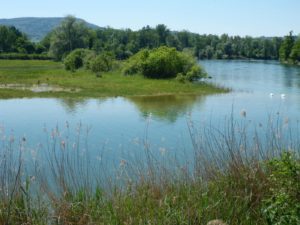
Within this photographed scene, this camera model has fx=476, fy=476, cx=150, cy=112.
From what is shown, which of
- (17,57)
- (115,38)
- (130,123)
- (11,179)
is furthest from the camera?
(115,38)

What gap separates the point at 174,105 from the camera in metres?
25.5

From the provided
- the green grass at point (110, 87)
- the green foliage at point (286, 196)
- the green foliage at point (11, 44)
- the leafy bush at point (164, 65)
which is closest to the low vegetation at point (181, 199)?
the green foliage at point (286, 196)

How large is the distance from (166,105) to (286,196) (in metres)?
20.9

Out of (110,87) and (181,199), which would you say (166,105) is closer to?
(110,87)

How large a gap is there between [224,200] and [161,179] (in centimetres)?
85

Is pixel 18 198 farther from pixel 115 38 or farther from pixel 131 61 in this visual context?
pixel 115 38

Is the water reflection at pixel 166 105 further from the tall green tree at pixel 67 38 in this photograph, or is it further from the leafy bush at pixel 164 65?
the tall green tree at pixel 67 38

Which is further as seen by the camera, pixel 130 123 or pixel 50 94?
pixel 50 94

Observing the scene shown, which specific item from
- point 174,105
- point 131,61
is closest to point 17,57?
point 131,61

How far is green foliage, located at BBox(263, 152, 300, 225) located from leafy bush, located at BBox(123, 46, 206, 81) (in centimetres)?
3531

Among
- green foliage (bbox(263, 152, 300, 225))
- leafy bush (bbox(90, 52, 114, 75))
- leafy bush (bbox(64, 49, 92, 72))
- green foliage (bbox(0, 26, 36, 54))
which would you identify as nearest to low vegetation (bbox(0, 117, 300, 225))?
green foliage (bbox(263, 152, 300, 225))

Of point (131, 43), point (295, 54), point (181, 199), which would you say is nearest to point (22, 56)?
point (131, 43)

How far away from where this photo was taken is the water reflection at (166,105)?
2125 cm

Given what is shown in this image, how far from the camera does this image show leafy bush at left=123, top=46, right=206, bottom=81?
136ft
